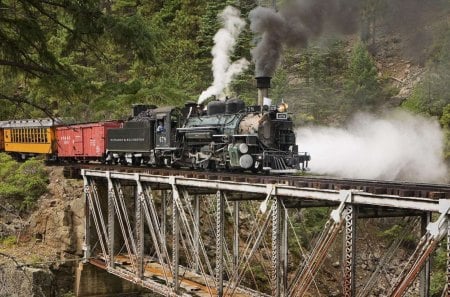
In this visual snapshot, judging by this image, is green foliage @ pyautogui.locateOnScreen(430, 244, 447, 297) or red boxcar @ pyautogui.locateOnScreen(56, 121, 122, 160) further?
green foliage @ pyautogui.locateOnScreen(430, 244, 447, 297)

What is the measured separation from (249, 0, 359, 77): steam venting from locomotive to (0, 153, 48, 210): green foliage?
38.1 feet

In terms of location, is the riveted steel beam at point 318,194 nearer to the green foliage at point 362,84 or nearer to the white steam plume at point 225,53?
the white steam plume at point 225,53

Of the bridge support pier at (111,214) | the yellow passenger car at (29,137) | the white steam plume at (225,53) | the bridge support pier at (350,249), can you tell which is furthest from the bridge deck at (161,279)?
the yellow passenger car at (29,137)

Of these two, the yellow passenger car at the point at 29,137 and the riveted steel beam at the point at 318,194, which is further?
the yellow passenger car at the point at 29,137

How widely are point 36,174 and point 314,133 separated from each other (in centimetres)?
2076

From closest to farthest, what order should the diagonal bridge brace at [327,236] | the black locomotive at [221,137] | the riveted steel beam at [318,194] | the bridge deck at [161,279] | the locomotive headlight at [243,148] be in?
the riveted steel beam at [318,194] < the diagonal bridge brace at [327,236] < the bridge deck at [161,279] < the locomotive headlight at [243,148] < the black locomotive at [221,137]

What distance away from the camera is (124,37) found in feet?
33.6

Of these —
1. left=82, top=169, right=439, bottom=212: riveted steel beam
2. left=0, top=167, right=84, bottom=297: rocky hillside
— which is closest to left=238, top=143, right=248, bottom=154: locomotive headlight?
left=82, top=169, right=439, bottom=212: riveted steel beam

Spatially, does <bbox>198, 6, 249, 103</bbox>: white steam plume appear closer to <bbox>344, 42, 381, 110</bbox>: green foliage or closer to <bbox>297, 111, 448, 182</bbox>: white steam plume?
<bbox>297, 111, 448, 182</bbox>: white steam plume

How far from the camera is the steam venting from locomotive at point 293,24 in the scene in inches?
842

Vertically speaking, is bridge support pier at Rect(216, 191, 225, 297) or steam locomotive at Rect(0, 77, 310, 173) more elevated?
steam locomotive at Rect(0, 77, 310, 173)

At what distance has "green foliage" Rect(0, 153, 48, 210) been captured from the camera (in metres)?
24.3

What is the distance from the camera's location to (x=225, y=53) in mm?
32344

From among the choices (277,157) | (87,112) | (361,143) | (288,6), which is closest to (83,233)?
(277,157)
